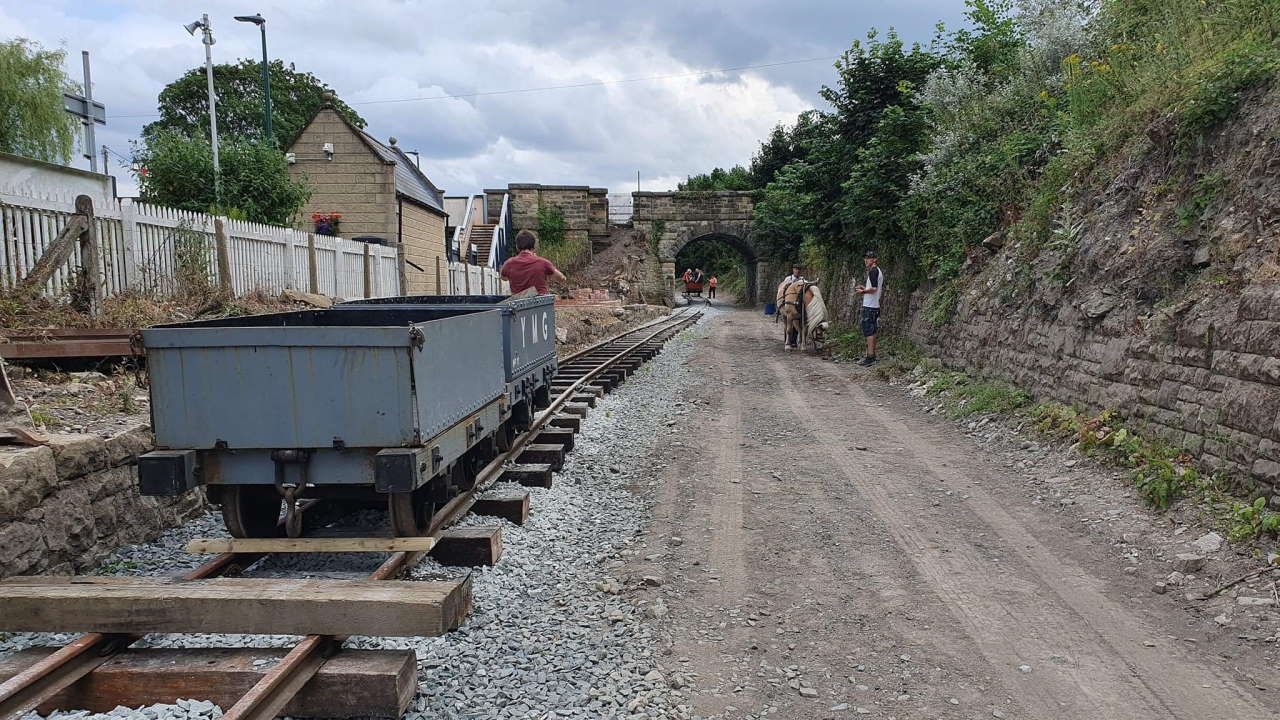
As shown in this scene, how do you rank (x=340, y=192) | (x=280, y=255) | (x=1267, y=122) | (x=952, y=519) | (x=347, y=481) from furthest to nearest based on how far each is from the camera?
(x=340, y=192), (x=280, y=255), (x=1267, y=122), (x=952, y=519), (x=347, y=481)

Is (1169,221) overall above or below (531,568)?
above

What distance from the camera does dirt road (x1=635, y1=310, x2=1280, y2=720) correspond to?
11.1 feet

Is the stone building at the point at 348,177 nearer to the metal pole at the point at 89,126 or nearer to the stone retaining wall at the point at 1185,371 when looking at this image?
the metal pole at the point at 89,126

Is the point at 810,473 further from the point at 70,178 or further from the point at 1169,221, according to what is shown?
the point at 70,178

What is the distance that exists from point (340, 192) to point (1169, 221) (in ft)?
85.2

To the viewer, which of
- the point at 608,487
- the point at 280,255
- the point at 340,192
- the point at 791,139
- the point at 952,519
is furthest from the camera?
the point at 791,139

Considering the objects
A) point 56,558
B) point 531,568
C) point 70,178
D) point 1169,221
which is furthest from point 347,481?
point 70,178

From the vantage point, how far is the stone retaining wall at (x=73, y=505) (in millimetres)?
4039

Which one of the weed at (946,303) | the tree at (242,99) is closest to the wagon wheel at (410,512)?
the weed at (946,303)

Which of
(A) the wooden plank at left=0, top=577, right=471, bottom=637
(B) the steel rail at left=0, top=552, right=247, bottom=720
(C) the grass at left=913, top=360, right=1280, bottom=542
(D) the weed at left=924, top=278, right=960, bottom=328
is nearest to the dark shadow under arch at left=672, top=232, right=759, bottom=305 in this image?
(D) the weed at left=924, top=278, right=960, bottom=328

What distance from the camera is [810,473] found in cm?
723

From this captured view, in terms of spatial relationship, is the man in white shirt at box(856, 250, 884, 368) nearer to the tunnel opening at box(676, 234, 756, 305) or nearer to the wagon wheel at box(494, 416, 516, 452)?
the wagon wheel at box(494, 416, 516, 452)

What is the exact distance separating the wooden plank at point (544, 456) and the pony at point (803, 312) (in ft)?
36.9

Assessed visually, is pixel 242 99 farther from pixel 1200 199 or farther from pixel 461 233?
pixel 1200 199
